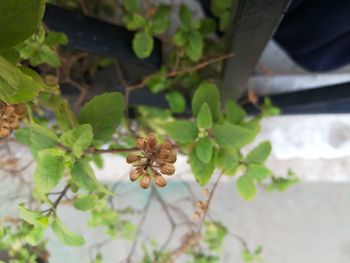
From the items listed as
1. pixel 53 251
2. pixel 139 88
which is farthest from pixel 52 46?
pixel 53 251

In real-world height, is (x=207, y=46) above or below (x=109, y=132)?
above

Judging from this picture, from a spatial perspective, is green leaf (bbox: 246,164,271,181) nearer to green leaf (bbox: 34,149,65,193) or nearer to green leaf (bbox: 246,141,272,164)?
green leaf (bbox: 246,141,272,164)

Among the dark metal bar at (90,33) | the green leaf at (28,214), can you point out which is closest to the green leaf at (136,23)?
the dark metal bar at (90,33)

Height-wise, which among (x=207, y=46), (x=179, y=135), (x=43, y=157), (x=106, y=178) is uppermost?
(x=207, y=46)

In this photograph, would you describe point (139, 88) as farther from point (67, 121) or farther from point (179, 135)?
point (67, 121)

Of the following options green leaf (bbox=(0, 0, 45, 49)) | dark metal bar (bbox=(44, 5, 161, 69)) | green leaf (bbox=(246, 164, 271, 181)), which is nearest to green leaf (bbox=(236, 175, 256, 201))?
green leaf (bbox=(246, 164, 271, 181))

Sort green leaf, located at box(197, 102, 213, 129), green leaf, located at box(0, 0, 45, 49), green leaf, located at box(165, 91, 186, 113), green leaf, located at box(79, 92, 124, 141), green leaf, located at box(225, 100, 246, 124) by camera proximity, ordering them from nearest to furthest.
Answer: green leaf, located at box(0, 0, 45, 49) → green leaf, located at box(79, 92, 124, 141) → green leaf, located at box(197, 102, 213, 129) → green leaf, located at box(225, 100, 246, 124) → green leaf, located at box(165, 91, 186, 113)

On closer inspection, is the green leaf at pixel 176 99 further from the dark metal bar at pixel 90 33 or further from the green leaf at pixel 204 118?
the green leaf at pixel 204 118
